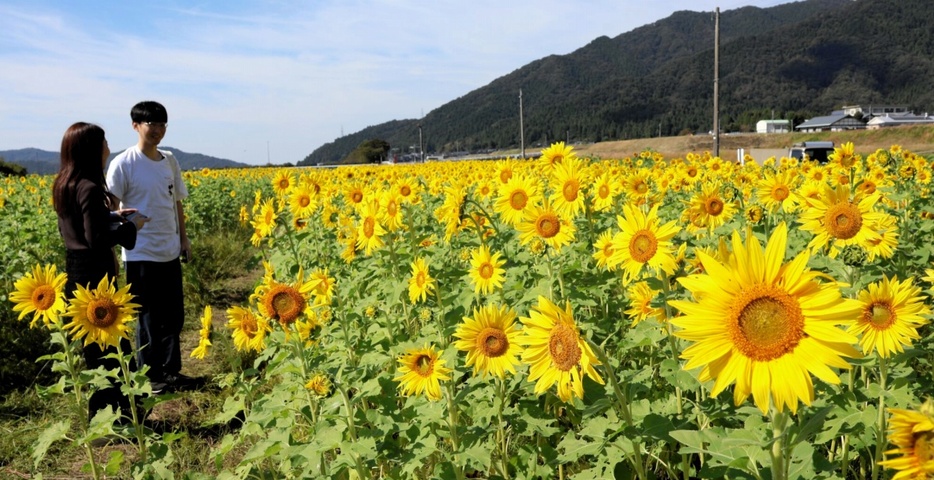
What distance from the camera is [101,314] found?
2635mm

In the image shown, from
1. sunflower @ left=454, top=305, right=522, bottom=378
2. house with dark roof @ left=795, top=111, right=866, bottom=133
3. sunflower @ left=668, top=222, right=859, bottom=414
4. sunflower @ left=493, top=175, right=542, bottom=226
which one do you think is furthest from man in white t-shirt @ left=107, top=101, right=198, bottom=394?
house with dark roof @ left=795, top=111, right=866, bottom=133

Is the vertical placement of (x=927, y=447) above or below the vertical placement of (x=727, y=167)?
below

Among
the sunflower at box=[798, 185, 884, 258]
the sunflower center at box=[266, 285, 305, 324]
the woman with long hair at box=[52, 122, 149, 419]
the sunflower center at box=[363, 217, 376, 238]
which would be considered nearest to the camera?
the sunflower center at box=[266, 285, 305, 324]

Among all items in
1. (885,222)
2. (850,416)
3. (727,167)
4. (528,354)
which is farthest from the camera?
(727,167)

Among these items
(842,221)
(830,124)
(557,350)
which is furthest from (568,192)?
(830,124)

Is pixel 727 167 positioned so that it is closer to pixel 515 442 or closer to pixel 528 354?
pixel 515 442

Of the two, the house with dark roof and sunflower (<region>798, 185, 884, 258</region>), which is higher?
the house with dark roof

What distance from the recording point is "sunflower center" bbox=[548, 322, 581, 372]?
5.31ft

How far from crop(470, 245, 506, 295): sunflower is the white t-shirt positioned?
255cm

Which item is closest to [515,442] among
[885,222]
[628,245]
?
[628,245]

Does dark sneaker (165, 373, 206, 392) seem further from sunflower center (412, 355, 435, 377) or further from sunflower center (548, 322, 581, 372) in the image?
sunflower center (548, 322, 581, 372)

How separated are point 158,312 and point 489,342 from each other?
3281 mm

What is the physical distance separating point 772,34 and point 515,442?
571ft

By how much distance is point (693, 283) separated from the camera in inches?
49.3
